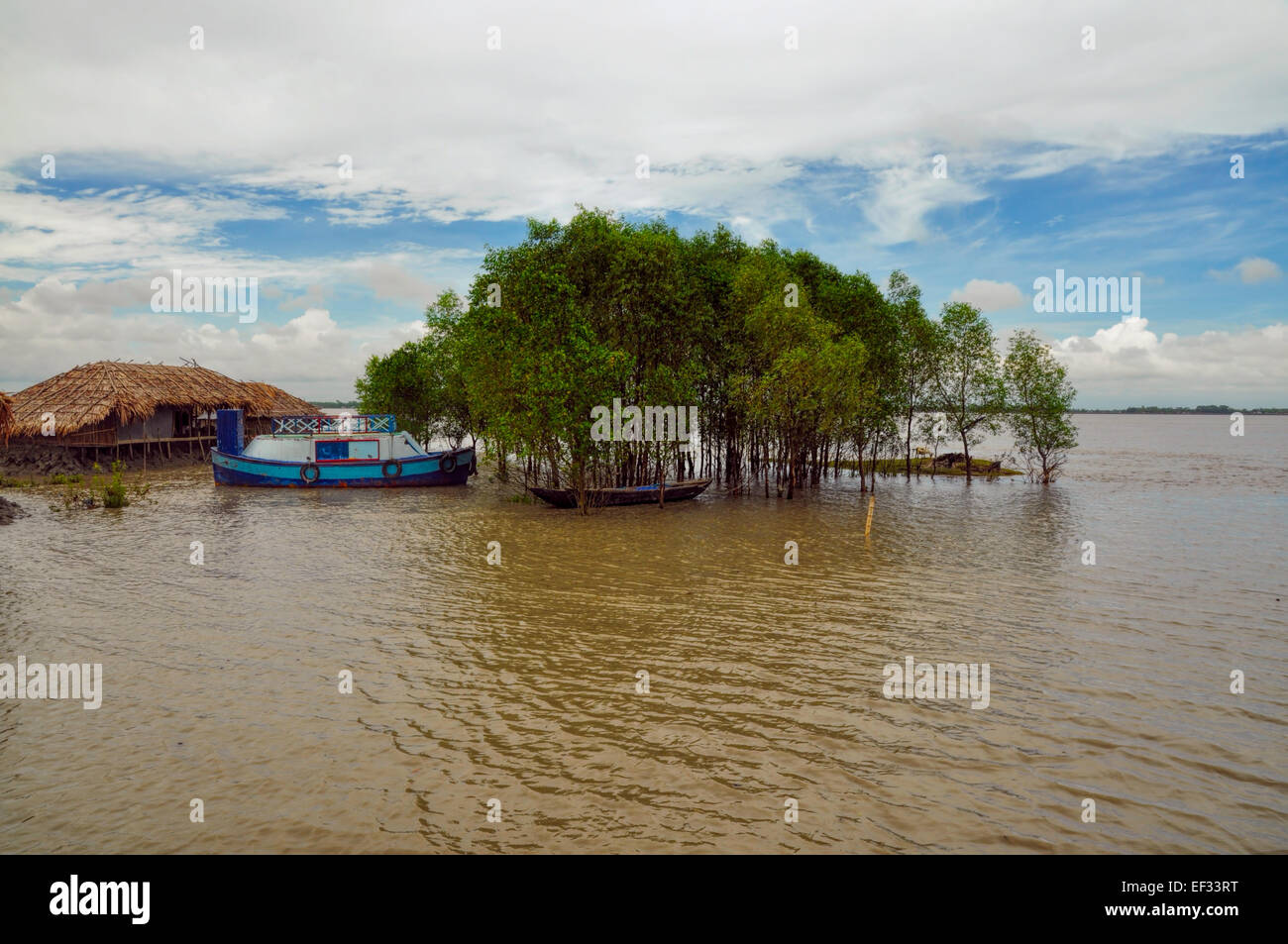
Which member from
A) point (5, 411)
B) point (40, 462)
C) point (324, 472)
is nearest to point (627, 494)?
point (324, 472)

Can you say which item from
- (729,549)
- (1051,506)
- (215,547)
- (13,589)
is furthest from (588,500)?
(1051,506)

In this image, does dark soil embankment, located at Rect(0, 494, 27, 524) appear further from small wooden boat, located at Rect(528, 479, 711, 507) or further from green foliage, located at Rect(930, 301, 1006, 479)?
green foliage, located at Rect(930, 301, 1006, 479)

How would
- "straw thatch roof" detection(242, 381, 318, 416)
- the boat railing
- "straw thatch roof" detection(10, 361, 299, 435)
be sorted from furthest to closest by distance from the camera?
1. "straw thatch roof" detection(242, 381, 318, 416)
2. "straw thatch roof" detection(10, 361, 299, 435)
3. the boat railing

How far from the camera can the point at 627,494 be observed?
3009 cm

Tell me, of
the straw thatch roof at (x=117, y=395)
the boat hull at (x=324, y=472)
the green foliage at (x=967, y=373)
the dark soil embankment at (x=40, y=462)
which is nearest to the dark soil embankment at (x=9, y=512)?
the boat hull at (x=324, y=472)

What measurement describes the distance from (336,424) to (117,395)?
15.7m

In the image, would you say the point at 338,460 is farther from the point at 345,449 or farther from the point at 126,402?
the point at 126,402

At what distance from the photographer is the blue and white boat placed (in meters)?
36.6

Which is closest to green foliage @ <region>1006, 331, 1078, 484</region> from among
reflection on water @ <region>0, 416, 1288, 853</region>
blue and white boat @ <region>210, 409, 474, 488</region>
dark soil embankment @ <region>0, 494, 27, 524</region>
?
reflection on water @ <region>0, 416, 1288, 853</region>

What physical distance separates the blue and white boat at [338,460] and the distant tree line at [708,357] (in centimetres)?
365
